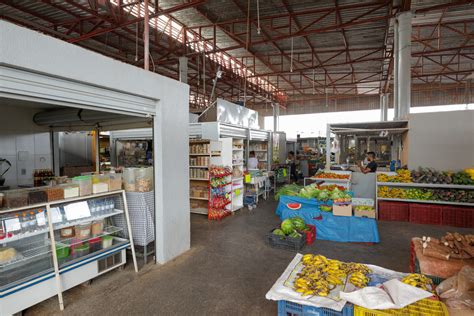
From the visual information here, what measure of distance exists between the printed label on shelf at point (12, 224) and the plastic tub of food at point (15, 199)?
0.52 feet

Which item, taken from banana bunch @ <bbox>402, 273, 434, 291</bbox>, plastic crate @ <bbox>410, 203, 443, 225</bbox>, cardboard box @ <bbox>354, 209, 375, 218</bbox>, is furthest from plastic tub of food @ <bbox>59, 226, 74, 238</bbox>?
plastic crate @ <bbox>410, 203, 443, 225</bbox>

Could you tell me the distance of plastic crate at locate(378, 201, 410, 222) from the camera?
6875 millimetres

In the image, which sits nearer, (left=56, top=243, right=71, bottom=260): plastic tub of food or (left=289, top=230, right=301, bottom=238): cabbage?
(left=56, top=243, right=71, bottom=260): plastic tub of food

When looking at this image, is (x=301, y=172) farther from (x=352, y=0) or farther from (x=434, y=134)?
(x=352, y=0)

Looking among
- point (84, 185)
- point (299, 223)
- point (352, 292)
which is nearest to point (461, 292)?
point (352, 292)

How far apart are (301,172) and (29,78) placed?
13.7 meters

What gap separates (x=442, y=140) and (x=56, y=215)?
9019 mm

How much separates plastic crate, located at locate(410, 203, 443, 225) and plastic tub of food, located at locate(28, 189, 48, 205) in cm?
800

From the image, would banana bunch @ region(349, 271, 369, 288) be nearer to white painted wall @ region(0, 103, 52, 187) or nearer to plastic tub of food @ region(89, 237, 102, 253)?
plastic tub of food @ region(89, 237, 102, 253)

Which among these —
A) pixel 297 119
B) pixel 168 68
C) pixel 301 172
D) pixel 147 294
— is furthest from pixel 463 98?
pixel 147 294

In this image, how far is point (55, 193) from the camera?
325cm

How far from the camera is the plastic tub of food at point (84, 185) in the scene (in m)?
3.57

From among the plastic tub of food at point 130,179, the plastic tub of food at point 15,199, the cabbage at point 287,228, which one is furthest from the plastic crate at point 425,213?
the plastic tub of food at point 15,199

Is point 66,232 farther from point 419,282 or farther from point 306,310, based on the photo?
point 419,282
